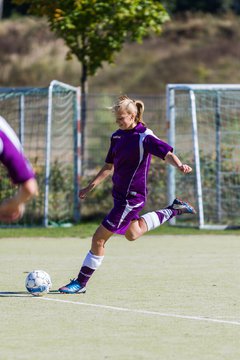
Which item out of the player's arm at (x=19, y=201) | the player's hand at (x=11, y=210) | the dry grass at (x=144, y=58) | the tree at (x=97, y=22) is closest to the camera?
the player's arm at (x=19, y=201)

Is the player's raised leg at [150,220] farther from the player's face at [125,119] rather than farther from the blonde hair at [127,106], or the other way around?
the blonde hair at [127,106]

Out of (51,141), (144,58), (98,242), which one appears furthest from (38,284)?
(144,58)

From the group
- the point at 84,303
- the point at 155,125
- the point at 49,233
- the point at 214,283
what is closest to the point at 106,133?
the point at 155,125

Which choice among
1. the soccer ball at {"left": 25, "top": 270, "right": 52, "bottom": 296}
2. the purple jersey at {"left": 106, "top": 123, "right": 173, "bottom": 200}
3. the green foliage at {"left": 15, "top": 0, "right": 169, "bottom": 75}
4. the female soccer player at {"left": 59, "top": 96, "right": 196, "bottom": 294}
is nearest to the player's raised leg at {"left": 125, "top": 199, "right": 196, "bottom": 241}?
the female soccer player at {"left": 59, "top": 96, "right": 196, "bottom": 294}

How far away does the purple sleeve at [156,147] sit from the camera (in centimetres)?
1005

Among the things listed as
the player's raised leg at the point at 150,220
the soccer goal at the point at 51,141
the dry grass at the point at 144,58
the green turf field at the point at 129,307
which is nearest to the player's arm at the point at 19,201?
the green turf field at the point at 129,307

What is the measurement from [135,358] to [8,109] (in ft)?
39.0

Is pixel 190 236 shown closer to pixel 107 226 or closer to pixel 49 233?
pixel 49 233

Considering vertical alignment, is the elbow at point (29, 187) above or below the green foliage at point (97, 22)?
below

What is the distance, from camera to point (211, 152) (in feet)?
60.2

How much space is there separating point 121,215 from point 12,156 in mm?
4302

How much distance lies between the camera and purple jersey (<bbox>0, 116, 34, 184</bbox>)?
5914 millimetres

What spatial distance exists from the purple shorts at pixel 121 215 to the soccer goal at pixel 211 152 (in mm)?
7682

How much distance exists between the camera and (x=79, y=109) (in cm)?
1836
